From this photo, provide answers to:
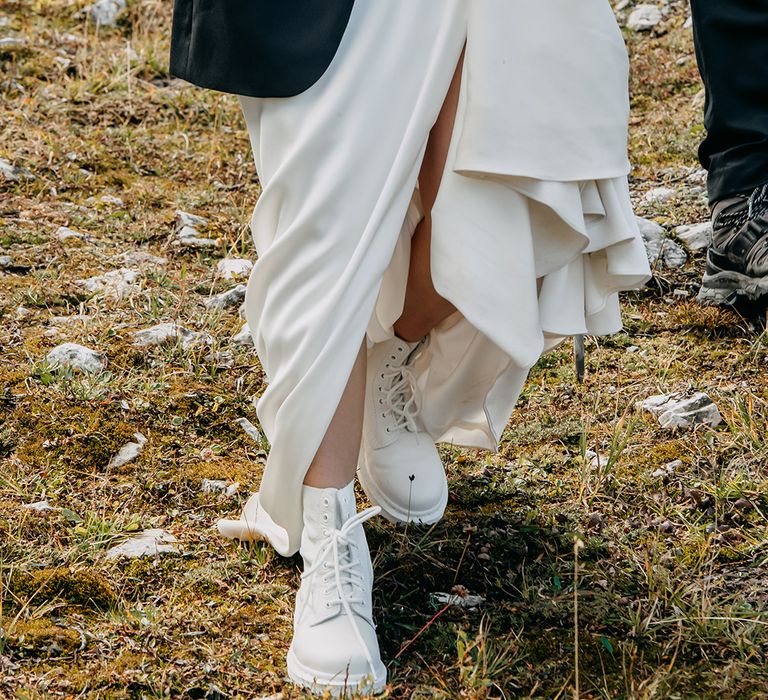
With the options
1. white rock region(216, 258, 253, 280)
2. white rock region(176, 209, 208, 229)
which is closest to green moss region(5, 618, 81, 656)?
white rock region(216, 258, 253, 280)

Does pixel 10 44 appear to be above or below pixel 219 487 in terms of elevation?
above

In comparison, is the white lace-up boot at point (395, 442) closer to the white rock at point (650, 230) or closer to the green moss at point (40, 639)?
the green moss at point (40, 639)

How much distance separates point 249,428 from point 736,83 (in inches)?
74.6

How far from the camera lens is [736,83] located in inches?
135

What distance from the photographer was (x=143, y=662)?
6.95 ft

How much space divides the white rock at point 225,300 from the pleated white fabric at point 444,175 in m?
1.39

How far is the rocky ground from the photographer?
7.07 ft

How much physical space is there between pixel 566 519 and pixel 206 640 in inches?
37.1

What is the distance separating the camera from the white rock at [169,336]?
3.33 meters

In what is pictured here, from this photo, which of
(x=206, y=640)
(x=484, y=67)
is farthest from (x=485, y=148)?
(x=206, y=640)

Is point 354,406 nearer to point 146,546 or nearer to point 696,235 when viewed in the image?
point 146,546

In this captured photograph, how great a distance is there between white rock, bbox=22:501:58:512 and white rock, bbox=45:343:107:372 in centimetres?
62

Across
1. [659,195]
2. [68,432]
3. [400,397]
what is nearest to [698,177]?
[659,195]

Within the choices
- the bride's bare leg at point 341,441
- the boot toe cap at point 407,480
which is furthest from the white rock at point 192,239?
the bride's bare leg at point 341,441
